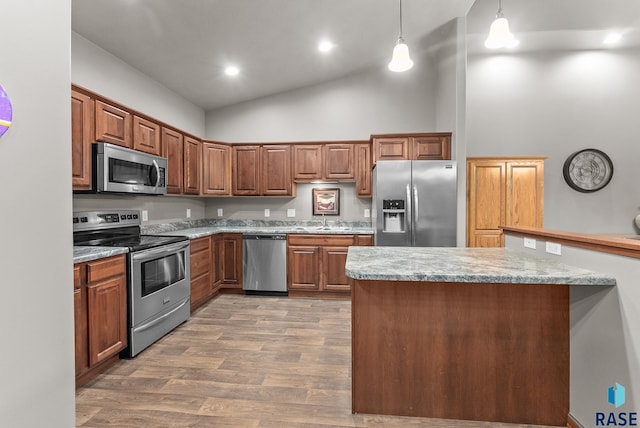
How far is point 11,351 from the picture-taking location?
981 millimetres

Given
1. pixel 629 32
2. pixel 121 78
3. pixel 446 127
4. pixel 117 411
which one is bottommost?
pixel 117 411

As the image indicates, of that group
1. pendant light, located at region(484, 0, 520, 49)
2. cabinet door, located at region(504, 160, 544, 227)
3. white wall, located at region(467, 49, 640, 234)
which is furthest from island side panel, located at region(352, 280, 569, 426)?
white wall, located at region(467, 49, 640, 234)

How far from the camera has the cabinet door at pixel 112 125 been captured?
2.64m

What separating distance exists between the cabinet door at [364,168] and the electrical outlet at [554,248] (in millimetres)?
2716

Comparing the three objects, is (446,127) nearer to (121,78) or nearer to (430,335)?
(430,335)

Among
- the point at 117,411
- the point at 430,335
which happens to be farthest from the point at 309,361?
the point at 117,411

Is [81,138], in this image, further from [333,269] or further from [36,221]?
[333,269]

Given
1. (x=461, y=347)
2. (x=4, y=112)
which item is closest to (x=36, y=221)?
(x=4, y=112)

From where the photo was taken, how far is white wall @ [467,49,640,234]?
478 centimetres

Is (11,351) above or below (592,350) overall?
above

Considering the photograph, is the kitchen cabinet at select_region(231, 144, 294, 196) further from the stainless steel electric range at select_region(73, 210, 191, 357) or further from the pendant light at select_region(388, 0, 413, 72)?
the pendant light at select_region(388, 0, 413, 72)

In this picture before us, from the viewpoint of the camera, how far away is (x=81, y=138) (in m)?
2.48

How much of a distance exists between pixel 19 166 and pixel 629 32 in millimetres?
6876

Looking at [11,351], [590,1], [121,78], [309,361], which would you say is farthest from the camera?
[590,1]
